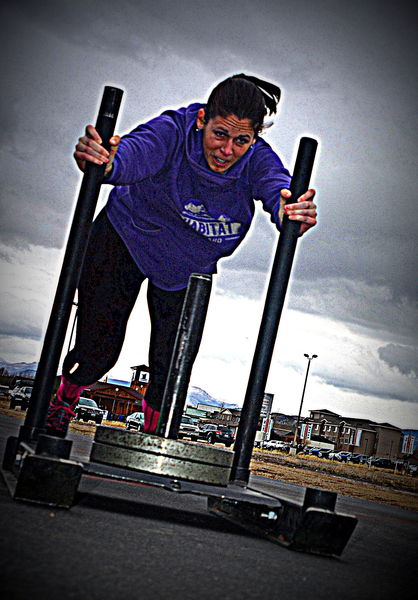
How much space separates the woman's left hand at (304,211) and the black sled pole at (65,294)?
153 centimetres

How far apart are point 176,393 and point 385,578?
170 centimetres

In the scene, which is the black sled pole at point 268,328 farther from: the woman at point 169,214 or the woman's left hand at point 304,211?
the woman at point 169,214

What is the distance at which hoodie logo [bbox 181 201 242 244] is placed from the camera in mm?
6410

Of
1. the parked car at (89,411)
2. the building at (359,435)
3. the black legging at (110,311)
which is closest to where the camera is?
the black legging at (110,311)

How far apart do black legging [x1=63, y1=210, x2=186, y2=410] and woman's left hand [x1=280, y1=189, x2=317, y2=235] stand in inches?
51.1

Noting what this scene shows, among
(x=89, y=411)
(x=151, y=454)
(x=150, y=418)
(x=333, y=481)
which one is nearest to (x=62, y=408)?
(x=150, y=418)

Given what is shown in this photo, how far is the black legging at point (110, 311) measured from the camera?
19.9ft

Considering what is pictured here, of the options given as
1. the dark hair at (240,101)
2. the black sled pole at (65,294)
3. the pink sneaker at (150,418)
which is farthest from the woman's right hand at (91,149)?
the pink sneaker at (150,418)

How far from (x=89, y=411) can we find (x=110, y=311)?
23.3 meters

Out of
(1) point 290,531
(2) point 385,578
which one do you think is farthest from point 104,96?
(2) point 385,578

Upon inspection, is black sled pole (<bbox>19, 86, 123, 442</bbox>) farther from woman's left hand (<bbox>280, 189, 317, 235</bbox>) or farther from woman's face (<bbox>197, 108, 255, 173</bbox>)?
woman's left hand (<bbox>280, 189, 317, 235</bbox>)

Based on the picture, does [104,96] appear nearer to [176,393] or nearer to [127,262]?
[127,262]

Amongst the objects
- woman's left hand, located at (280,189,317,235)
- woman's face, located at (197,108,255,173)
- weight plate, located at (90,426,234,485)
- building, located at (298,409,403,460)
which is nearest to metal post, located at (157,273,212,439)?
weight plate, located at (90,426,234,485)

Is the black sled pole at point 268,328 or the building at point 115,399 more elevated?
the black sled pole at point 268,328
